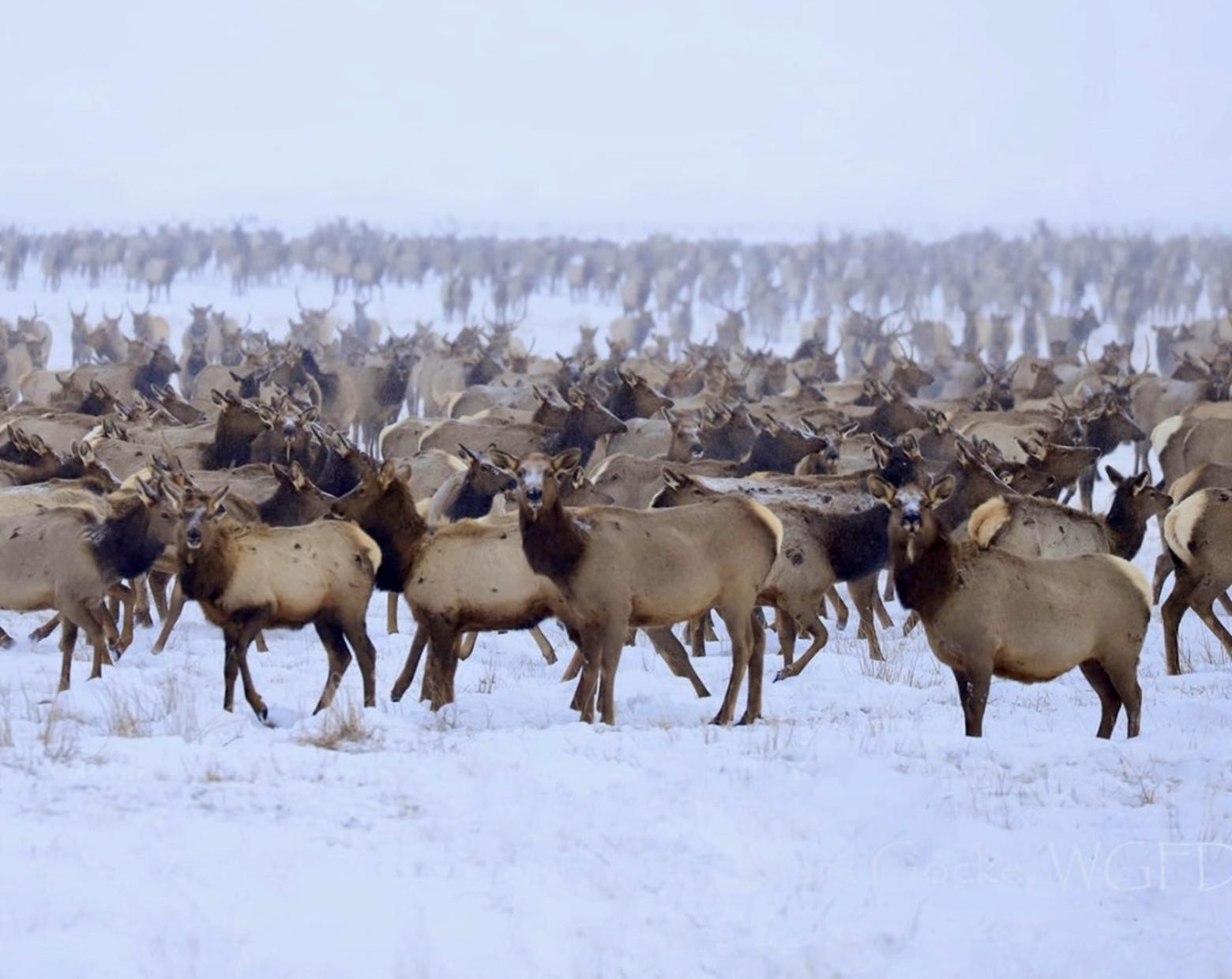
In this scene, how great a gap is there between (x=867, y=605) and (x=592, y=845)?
574 cm

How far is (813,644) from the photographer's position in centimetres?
1111

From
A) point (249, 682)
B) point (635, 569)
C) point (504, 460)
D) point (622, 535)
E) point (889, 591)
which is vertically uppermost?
point (504, 460)

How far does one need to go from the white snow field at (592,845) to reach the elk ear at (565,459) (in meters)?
1.36

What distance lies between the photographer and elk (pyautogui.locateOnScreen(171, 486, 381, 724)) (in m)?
9.19

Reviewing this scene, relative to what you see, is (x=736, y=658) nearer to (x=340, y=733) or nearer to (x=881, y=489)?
(x=881, y=489)

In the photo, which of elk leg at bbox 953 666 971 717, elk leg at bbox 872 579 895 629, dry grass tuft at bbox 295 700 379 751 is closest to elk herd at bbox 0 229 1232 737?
elk leg at bbox 953 666 971 717

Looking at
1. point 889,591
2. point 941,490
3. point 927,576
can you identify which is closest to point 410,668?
point 927,576

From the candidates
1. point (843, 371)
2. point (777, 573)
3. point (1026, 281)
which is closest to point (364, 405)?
point (777, 573)

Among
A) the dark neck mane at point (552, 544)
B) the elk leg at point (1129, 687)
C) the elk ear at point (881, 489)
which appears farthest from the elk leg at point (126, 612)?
the elk leg at point (1129, 687)

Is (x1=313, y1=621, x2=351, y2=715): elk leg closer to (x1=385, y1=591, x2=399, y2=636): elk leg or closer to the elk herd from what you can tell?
the elk herd

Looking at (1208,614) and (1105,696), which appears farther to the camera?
(1208,614)

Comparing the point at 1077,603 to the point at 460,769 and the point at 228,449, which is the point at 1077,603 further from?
the point at 228,449

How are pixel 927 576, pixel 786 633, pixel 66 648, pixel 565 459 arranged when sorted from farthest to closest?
pixel 786 633 → pixel 66 648 → pixel 565 459 → pixel 927 576

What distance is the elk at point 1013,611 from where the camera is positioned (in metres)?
8.68
